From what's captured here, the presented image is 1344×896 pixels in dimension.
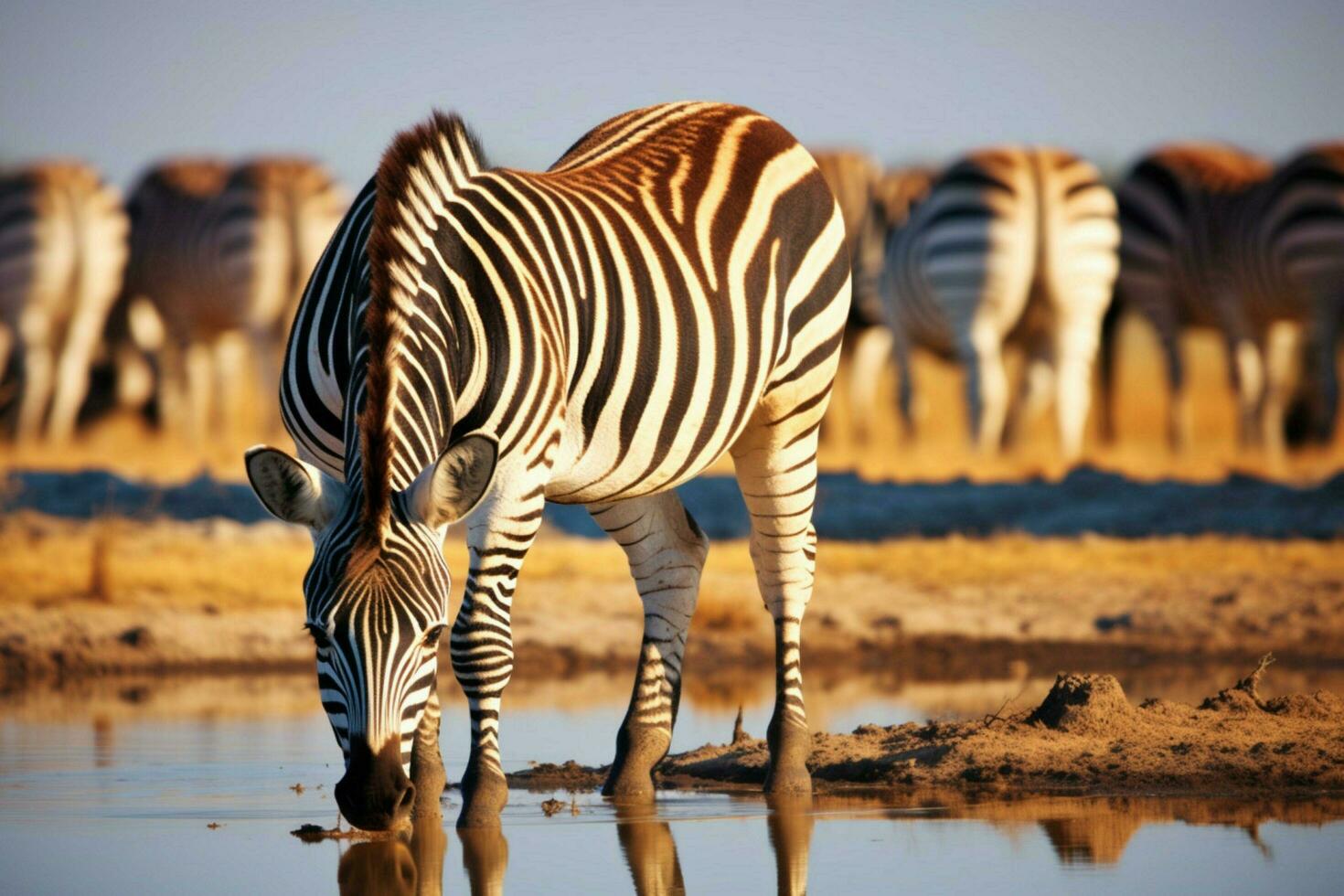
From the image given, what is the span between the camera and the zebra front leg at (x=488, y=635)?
6.66 metres

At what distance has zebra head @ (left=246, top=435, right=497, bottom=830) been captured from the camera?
571 cm

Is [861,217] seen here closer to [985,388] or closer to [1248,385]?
[985,388]

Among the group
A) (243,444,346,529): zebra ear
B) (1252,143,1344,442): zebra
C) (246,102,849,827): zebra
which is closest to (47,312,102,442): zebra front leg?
(1252,143,1344,442): zebra

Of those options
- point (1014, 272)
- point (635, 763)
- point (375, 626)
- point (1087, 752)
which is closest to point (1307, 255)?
point (1014, 272)

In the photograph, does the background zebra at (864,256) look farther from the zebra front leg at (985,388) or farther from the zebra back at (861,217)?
the zebra front leg at (985,388)

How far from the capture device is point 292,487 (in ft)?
19.5

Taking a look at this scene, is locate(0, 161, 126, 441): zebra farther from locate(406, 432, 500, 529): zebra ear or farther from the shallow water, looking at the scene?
locate(406, 432, 500, 529): zebra ear

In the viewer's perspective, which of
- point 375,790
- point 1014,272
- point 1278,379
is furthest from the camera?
point 1278,379

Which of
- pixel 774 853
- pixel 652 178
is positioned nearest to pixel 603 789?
pixel 774 853

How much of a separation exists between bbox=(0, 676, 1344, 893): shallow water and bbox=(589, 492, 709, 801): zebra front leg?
45cm

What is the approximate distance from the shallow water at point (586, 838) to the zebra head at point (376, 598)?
38 centimetres

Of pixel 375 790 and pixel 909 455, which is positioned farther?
pixel 909 455

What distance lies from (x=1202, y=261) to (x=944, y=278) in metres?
3.42

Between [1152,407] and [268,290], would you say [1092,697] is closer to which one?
[268,290]
